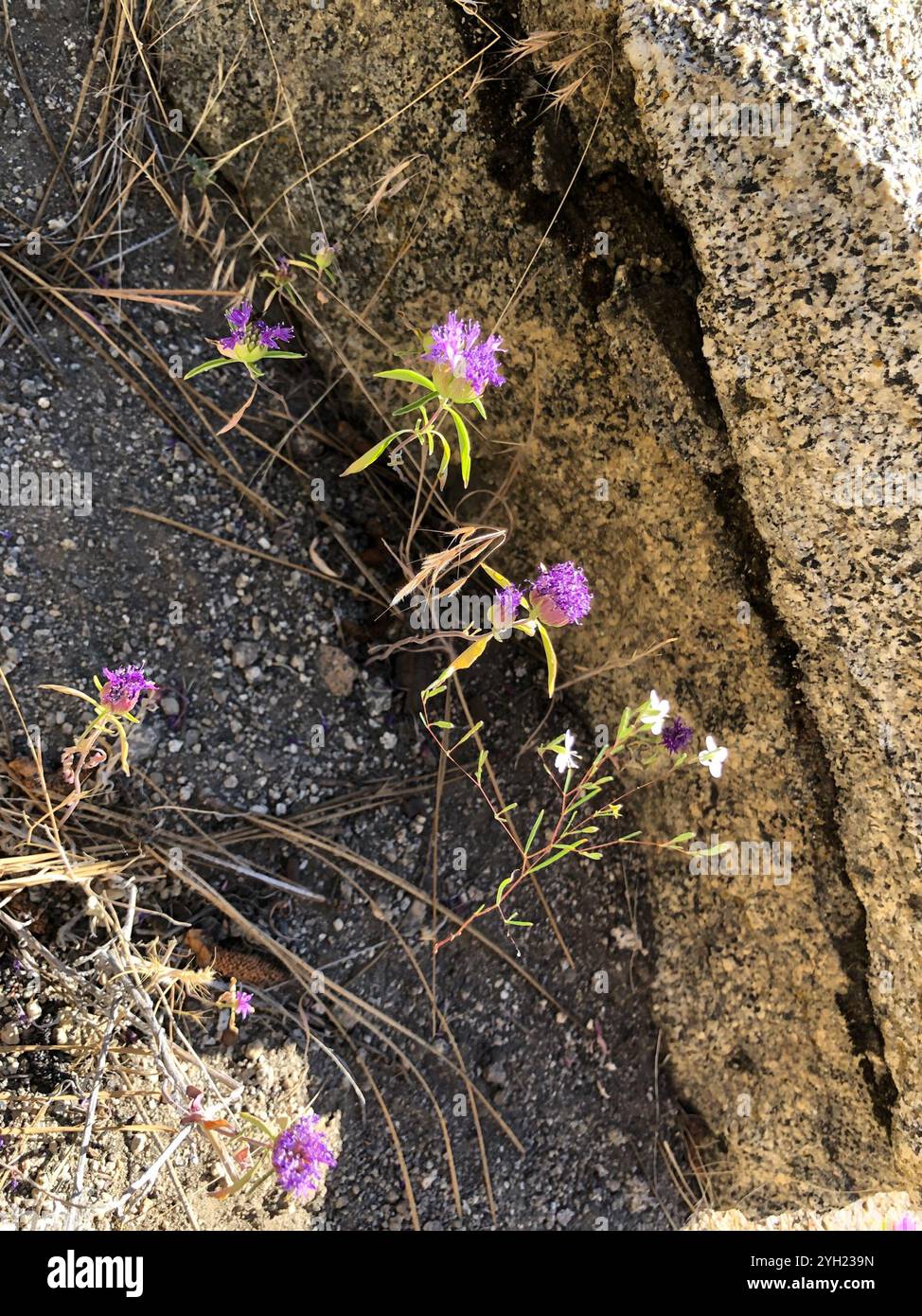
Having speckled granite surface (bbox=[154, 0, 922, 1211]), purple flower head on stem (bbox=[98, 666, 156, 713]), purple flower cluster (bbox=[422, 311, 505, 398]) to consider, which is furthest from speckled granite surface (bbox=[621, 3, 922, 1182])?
purple flower head on stem (bbox=[98, 666, 156, 713])

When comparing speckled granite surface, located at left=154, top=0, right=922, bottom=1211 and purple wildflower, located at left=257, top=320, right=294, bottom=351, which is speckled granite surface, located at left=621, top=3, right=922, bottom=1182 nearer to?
speckled granite surface, located at left=154, top=0, right=922, bottom=1211

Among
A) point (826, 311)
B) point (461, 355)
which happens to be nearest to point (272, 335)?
point (461, 355)

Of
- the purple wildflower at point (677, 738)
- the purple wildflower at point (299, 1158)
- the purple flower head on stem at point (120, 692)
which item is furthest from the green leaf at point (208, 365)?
the purple wildflower at point (299, 1158)

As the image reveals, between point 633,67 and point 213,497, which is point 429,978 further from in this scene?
point 633,67

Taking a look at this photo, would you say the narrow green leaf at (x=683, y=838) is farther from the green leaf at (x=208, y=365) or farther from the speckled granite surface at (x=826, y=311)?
the green leaf at (x=208, y=365)
